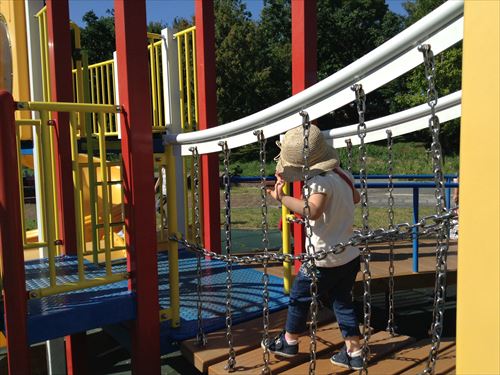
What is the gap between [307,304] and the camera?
2.51m

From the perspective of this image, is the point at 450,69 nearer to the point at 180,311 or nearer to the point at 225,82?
the point at 225,82

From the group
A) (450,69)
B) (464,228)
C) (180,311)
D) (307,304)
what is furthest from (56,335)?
(450,69)

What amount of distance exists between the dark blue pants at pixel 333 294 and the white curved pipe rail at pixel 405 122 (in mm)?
743

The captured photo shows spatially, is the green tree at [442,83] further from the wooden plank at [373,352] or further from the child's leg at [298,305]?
the child's leg at [298,305]

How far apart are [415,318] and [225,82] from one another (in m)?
25.9

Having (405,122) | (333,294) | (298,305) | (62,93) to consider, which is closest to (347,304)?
(333,294)

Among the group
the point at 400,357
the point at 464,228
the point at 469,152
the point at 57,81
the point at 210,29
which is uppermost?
the point at 210,29

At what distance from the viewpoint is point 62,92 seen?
4074 millimetres

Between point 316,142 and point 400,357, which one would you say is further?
point 400,357

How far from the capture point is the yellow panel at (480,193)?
1060mm

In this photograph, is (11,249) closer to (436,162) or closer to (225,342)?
(225,342)

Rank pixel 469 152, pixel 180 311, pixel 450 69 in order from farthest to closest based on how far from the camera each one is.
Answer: pixel 450 69, pixel 180 311, pixel 469 152

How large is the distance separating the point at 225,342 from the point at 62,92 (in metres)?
2.55

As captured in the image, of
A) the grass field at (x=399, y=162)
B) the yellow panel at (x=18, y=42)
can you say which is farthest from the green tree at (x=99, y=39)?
the yellow panel at (x=18, y=42)
